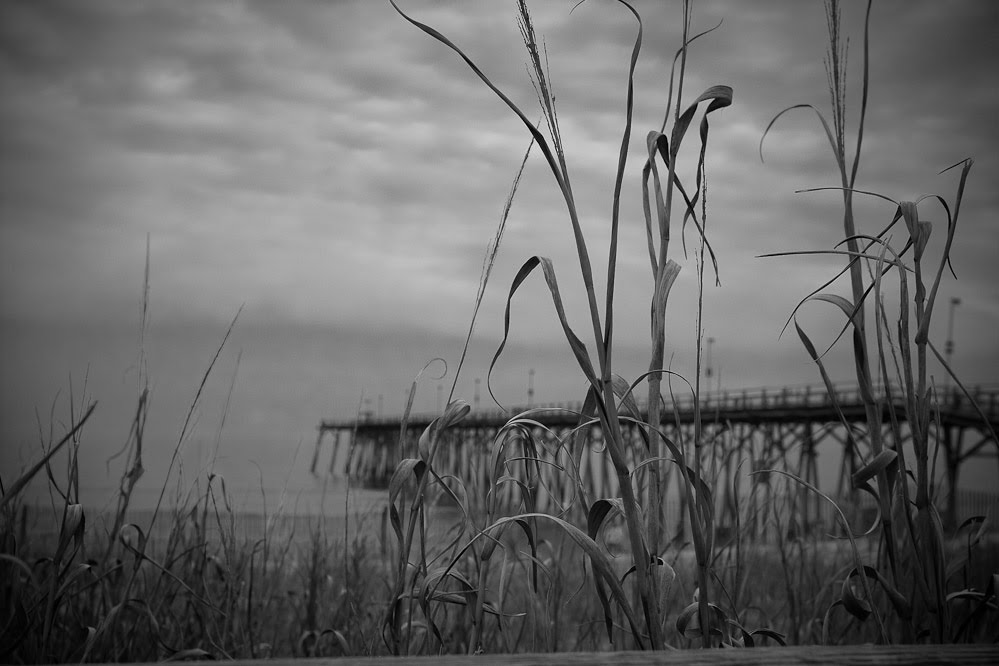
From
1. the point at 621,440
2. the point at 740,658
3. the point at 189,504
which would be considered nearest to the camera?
the point at 740,658

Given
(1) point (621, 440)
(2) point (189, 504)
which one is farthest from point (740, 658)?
(2) point (189, 504)

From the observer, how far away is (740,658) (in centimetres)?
60

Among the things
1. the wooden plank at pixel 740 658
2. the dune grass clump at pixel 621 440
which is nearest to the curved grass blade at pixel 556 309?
the dune grass clump at pixel 621 440

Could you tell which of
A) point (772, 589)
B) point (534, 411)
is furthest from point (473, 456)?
point (772, 589)

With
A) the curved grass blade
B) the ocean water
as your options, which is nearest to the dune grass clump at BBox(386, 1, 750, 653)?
the curved grass blade

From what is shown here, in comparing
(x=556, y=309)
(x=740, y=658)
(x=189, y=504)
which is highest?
(x=556, y=309)

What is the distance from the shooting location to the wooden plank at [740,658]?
57 centimetres

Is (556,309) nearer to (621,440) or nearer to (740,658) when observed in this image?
(621,440)

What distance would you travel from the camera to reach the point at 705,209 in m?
1.12

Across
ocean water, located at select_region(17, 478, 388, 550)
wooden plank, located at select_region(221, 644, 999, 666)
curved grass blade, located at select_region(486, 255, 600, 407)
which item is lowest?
ocean water, located at select_region(17, 478, 388, 550)

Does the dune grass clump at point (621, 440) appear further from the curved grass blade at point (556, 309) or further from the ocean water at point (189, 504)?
the ocean water at point (189, 504)

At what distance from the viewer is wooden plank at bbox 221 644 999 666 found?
1.86 feet

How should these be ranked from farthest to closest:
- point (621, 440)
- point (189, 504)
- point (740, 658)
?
point (189, 504) < point (621, 440) < point (740, 658)

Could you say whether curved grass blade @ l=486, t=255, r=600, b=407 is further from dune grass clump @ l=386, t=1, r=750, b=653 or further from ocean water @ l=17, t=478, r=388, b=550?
ocean water @ l=17, t=478, r=388, b=550
